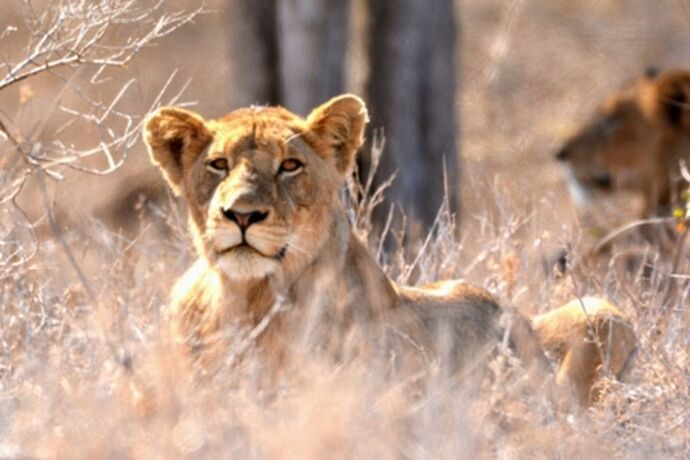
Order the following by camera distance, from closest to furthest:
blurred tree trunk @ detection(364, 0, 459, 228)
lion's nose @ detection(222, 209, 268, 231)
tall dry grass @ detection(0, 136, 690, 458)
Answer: tall dry grass @ detection(0, 136, 690, 458)
lion's nose @ detection(222, 209, 268, 231)
blurred tree trunk @ detection(364, 0, 459, 228)

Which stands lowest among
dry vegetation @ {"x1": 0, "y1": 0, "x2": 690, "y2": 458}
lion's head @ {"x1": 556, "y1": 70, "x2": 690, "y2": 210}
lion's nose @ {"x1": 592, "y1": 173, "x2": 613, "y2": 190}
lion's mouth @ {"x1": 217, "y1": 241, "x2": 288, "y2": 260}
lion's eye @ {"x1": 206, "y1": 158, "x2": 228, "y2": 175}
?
lion's nose @ {"x1": 592, "y1": 173, "x2": 613, "y2": 190}

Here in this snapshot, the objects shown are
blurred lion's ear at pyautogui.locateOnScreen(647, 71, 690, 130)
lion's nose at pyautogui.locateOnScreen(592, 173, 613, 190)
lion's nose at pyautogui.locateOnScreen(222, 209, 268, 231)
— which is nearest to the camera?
lion's nose at pyautogui.locateOnScreen(222, 209, 268, 231)

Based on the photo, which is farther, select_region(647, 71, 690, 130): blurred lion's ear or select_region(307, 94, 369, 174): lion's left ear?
select_region(647, 71, 690, 130): blurred lion's ear

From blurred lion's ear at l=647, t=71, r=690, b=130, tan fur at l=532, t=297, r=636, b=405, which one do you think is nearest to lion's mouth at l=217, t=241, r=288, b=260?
tan fur at l=532, t=297, r=636, b=405

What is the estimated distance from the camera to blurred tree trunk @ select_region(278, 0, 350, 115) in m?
12.7

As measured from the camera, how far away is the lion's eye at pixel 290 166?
18.9ft

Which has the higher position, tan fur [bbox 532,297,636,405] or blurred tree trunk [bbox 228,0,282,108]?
tan fur [bbox 532,297,636,405]

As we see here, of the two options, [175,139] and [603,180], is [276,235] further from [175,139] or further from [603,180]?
[603,180]

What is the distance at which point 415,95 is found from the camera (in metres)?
12.6

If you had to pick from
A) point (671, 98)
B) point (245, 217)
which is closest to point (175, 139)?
point (245, 217)

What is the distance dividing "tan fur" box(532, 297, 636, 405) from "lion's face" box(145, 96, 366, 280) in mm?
1088

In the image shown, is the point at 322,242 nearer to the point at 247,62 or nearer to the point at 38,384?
the point at 38,384

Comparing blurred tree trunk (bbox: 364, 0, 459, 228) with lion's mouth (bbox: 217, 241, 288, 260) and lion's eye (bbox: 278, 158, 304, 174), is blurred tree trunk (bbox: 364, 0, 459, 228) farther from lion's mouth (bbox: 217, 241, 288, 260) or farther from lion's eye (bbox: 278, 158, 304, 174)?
lion's mouth (bbox: 217, 241, 288, 260)

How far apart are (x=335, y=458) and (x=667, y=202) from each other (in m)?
7.14
